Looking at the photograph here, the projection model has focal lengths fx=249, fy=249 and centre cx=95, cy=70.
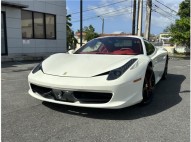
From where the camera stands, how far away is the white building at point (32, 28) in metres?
12.8

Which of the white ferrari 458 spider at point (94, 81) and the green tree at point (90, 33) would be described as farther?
the green tree at point (90, 33)

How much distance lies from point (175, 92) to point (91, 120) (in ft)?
8.76

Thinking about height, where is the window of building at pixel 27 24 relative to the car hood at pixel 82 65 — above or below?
above

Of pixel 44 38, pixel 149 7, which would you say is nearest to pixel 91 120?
pixel 44 38

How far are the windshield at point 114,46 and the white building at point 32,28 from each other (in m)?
8.01

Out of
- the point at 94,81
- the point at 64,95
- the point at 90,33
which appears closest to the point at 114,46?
the point at 94,81

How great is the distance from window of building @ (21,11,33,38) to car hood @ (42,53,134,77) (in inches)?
397

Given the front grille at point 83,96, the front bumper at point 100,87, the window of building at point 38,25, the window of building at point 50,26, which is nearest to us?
the front bumper at point 100,87

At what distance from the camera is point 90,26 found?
66.7m

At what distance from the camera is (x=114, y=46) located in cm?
511

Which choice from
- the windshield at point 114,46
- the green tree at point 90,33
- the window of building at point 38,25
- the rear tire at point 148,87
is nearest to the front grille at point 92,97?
the rear tire at point 148,87

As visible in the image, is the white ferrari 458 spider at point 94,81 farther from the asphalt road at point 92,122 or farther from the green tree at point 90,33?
the green tree at point 90,33

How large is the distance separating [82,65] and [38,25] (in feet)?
37.9

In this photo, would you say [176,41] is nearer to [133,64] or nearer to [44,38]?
[44,38]
